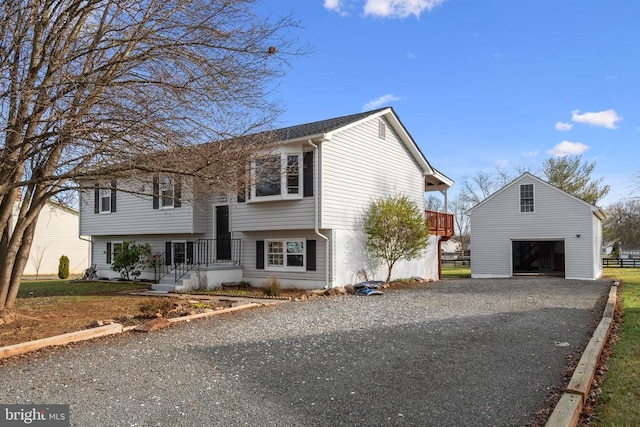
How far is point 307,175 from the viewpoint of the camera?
47.6 feet

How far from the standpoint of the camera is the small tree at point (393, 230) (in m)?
16.2

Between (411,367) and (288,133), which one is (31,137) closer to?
(411,367)

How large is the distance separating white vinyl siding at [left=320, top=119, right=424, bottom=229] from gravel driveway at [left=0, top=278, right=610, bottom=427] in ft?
20.0

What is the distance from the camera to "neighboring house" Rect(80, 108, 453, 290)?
570 inches

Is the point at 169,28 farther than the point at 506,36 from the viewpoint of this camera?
No

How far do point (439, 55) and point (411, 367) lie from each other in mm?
11950

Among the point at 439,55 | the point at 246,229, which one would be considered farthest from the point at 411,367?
the point at 439,55

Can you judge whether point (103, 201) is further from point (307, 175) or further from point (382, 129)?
point (382, 129)

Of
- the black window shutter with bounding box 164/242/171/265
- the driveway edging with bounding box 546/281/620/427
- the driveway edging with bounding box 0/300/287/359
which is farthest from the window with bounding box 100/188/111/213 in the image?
the driveway edging with bounding box 546/281/620/427

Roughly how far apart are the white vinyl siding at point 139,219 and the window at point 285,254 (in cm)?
293

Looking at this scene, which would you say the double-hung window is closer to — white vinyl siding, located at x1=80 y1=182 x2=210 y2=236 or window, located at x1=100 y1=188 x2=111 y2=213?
white vinyl siding, located at x1=80 y1=182 x2=210 y2=236

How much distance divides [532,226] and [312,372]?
21.7 metres

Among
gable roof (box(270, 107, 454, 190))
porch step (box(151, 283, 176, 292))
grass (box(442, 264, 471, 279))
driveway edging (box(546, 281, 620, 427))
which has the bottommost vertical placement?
grass (box(442, 264, 471, 279))

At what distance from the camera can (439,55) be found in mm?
14750
